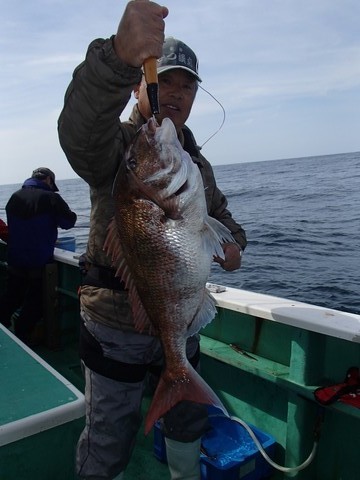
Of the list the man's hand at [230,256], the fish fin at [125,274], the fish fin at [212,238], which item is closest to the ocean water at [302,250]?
the man's hand at [230,256]

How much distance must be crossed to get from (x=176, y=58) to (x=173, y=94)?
0.18 meters

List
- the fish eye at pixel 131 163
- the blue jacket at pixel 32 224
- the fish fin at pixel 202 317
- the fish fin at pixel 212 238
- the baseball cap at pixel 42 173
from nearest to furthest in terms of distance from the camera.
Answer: the fish eye at pixel 131 163, the fish fin at pixel 212 238, the fish fin at pixel 202 317, the blue jacket at pixel 32 224, the baseball cap at pixel 42 173

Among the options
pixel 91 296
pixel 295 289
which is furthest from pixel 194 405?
pixel 295 289

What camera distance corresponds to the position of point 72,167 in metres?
1.99

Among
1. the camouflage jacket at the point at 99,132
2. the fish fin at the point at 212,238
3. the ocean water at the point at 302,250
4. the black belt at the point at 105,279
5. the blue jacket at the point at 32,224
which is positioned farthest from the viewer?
the ocean water at the point at 302,250

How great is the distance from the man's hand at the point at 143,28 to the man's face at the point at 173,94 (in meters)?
0.71

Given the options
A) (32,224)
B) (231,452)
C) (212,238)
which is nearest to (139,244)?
(212,238)

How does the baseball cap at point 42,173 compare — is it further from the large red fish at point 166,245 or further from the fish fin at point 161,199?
the fish fin at point 161,199

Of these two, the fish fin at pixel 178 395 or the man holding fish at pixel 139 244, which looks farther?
the fish fin at pixel 178 395

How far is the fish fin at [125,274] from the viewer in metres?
2.00

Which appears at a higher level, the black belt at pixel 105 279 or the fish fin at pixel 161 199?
the fish fin at pixel 161 199

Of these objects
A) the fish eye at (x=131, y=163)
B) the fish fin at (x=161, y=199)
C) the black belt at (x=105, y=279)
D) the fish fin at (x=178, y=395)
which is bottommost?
the fish fin at (x=178, y=395)

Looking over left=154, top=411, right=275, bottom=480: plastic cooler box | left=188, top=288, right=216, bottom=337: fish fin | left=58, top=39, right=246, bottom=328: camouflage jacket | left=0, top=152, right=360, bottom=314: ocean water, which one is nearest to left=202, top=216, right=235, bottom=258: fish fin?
left=188, top=288, right=216, bottom=337: fish fin

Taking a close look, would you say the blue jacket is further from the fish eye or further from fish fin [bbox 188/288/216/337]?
the fish eye
